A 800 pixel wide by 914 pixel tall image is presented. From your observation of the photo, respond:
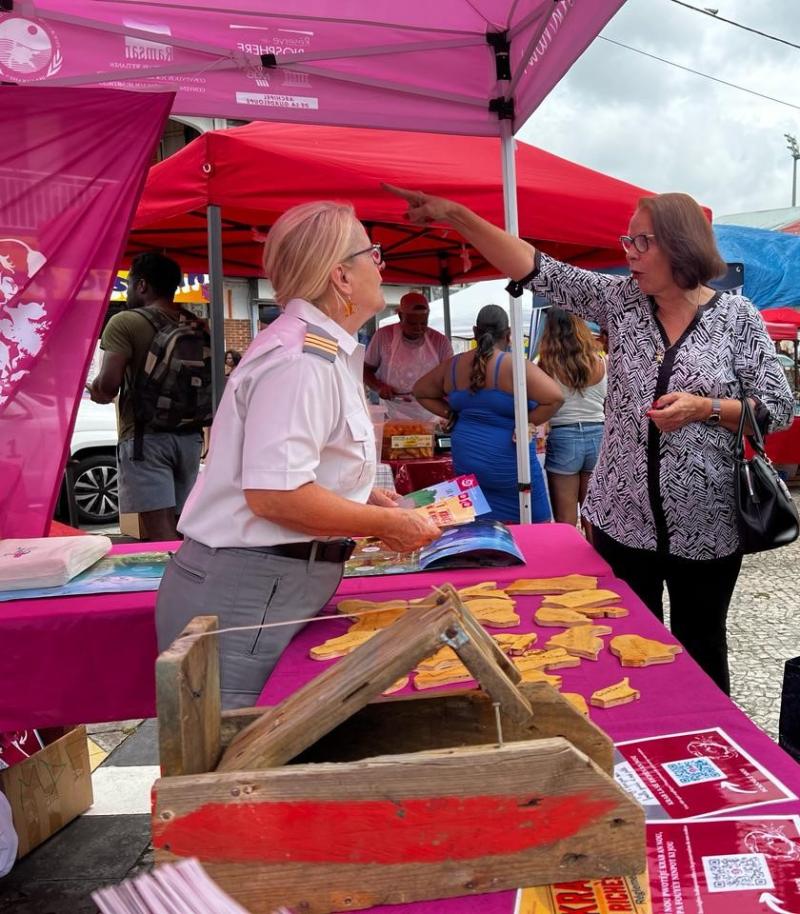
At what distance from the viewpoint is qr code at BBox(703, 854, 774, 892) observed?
841 mm

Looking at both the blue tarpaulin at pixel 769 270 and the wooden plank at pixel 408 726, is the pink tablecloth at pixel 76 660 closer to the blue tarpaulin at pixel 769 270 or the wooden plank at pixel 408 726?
the wooden plank at pixel 408 726

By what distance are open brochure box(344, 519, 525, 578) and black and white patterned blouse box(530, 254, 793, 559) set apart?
1.15 feet

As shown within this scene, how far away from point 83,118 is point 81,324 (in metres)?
0.67

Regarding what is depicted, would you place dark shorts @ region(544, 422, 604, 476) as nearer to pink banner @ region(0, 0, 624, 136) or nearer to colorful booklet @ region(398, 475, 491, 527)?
pink banner @ region(0, 0, 624, 136)

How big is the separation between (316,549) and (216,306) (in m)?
2.66

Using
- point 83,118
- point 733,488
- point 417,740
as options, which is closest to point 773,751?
point 417,740

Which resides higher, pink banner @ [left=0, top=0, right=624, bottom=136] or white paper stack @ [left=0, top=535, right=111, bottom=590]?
pink banner @ [left=0, top=0, right=624, bottom=136]

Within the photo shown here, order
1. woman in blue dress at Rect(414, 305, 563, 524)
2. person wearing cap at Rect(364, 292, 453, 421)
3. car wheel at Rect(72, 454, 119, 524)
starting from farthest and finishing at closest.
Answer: car wheel at Rect(72, 454, 119, 524)
person wearing cap at Rect(364, 292, 453, 421)
woman in blue dress at Rect(414, 305, 563, 524)

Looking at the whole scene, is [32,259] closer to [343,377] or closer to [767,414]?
[343,377]

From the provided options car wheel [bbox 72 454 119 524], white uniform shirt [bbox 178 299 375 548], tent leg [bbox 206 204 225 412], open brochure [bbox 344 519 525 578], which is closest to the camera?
white uniform shirt [bbox 178 299 375 548]

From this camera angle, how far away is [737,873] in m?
0.86

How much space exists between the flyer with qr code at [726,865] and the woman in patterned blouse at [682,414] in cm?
121

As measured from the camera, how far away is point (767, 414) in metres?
2.12

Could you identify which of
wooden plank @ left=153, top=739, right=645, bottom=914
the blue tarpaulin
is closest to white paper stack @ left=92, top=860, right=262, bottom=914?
wooden plank @ left=153, top=739, right=645, bottom=914
